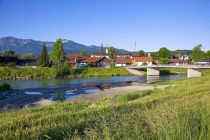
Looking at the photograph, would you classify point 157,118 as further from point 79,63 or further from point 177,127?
point 79,63

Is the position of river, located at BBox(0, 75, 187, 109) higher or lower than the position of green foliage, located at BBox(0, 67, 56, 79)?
lower

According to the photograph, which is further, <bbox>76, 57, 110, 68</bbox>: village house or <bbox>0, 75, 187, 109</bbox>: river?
<bbox>76, 57, 110, 68</bbox>: village house

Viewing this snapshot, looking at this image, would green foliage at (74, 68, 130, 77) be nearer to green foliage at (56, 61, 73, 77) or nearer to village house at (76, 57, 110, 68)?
green foliage at (56, 61, 73, 77)

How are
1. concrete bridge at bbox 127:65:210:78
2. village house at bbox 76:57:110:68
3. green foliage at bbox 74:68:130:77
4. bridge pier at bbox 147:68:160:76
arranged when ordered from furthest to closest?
village house at bbox 76:57:110:68
bridge pier at bbox 147:68:160:76
green foliage at bbox 74:68:130:77
concrete bridge at bbox 127:65:210:78

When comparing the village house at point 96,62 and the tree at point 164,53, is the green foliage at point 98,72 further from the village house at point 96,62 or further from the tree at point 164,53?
the tree at point 164,53

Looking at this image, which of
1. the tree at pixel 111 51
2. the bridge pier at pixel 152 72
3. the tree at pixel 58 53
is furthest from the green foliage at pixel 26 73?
the tree at pixel 111 51

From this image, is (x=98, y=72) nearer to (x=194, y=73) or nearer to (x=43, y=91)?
(x=194, y=73)

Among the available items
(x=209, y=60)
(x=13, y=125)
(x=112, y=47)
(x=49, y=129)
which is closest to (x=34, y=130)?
(x=49, y=129)

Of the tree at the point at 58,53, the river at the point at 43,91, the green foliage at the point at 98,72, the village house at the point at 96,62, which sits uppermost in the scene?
the tree at the point at 58,53

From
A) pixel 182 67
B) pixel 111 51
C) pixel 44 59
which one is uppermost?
pixel 111 51

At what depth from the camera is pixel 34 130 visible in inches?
408

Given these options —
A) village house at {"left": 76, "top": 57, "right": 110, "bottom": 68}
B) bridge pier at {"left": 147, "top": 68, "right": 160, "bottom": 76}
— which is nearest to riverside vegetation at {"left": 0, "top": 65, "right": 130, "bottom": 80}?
bridge pier at {"left": 147, "top": 68, "right": 160, "bottom": 76}

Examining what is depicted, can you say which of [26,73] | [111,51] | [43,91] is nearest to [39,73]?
[26,73]

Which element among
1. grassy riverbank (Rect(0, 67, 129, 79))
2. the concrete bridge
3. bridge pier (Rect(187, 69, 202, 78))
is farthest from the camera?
the concrete bridge
